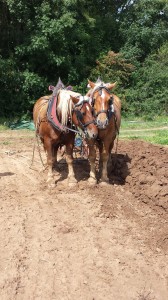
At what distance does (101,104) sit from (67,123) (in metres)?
0.73

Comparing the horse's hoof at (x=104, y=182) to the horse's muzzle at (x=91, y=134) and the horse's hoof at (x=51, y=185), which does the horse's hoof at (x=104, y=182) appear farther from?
the horse's muzzle at (x=91, y=134)

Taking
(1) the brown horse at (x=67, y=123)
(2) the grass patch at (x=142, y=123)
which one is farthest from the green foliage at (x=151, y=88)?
(1) the brown horse at (x=67, y=123)

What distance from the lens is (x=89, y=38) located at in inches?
779

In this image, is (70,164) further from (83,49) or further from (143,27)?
(143,27)

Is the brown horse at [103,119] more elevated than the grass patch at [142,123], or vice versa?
the brown horse at [103,119]

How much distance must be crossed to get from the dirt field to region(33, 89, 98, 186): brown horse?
69 centimetres

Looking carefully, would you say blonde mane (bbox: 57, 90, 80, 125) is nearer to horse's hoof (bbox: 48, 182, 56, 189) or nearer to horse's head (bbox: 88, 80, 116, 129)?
horse's head (bbox: 88, 80, 116, 129)

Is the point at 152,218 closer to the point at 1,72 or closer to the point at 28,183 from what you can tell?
the point at 28,183

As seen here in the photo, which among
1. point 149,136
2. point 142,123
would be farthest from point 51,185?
point 142,123

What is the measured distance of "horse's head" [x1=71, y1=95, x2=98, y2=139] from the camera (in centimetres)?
684

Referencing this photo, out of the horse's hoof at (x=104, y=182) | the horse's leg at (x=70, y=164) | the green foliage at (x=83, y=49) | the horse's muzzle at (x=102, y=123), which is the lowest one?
the horse's hoof at (x=104, y=182)

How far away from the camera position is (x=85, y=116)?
22.7 ft

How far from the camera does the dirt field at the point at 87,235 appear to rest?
4418 mm

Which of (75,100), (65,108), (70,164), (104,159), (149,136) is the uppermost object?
(75,100)
